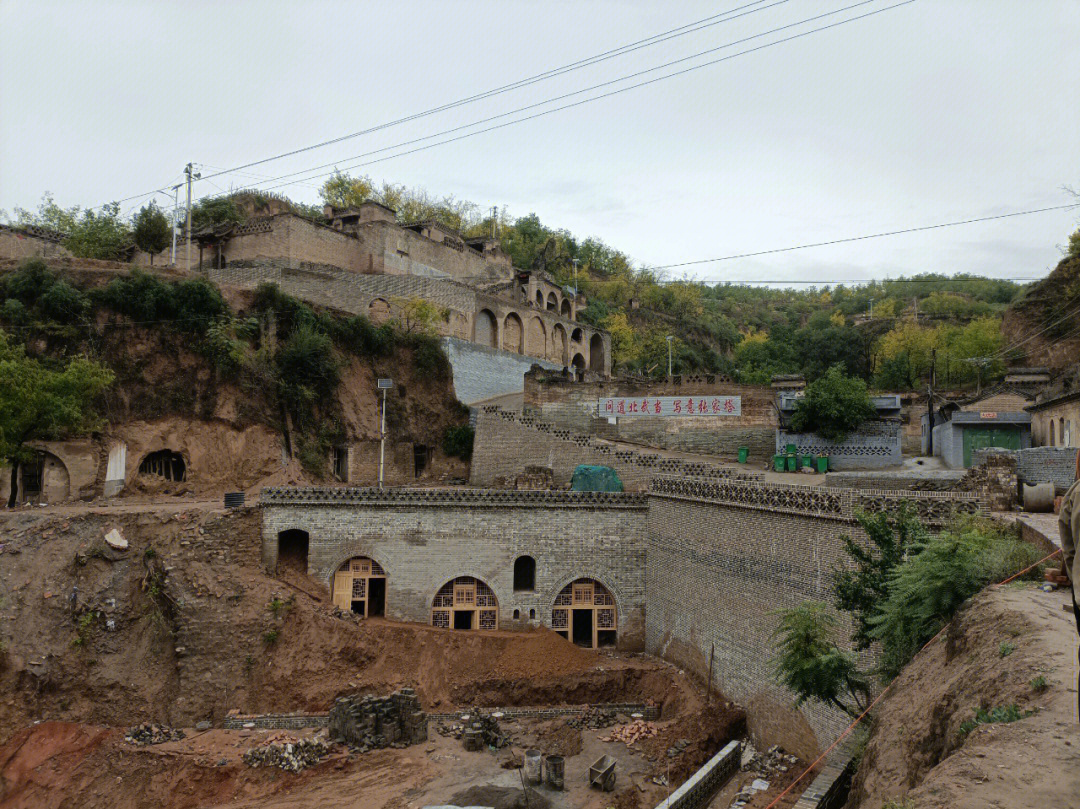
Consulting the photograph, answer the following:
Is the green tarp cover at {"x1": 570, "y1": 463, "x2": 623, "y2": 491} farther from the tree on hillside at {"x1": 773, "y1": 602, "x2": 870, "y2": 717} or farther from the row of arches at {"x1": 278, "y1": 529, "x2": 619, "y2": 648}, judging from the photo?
the tree on hillside at {"x1": 773, "y1": 602, "x2": 870, "y2": 717}

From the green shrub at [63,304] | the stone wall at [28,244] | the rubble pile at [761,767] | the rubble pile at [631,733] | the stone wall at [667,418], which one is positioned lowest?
the rubble pile at [631,733]

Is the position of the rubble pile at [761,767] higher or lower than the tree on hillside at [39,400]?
lower

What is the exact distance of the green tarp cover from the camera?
2422cm

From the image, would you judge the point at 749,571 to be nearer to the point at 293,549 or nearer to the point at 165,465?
the point at 293,549

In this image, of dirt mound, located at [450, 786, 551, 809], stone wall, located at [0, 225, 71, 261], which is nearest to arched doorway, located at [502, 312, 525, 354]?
stone wall, located at [0, 225, 71, 261]

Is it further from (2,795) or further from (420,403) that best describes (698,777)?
(420,403)

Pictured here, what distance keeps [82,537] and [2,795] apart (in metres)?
6.16

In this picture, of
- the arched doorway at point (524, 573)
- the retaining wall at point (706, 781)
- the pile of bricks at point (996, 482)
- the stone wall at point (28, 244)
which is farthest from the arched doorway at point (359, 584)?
the stone wall at point (28, 244)

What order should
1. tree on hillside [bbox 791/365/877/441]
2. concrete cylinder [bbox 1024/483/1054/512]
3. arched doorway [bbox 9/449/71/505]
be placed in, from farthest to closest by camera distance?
tree on hillside [bbox 791/365/877/441]
arched doorway [bbox 9/449/71/505]
concrete cylinder [bbox 1024/483/1054/512]

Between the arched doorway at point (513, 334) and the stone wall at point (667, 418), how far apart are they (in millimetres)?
5768

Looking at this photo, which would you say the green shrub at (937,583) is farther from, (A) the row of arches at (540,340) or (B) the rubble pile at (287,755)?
(A) the row of arches at (540,340)

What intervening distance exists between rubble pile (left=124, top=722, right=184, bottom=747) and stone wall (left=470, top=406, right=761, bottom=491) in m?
12.9

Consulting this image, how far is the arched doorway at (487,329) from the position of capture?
3588 cm

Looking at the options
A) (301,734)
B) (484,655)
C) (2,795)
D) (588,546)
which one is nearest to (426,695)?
(484,655)
